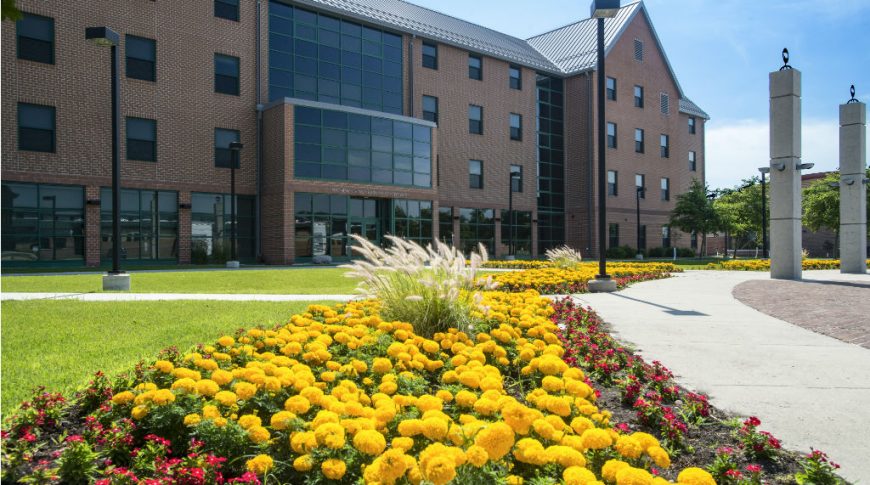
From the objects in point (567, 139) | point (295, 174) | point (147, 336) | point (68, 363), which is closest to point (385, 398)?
point (68, 363)

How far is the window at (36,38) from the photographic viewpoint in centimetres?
2220

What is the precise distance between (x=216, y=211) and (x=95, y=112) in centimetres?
638

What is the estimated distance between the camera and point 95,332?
254 inches

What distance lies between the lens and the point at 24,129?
22234 millimetres

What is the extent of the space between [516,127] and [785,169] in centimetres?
2277

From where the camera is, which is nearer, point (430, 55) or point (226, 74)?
point (226, 74)

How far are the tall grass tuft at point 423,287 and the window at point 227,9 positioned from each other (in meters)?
25.2

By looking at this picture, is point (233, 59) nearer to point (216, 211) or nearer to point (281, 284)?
point (216, 211)

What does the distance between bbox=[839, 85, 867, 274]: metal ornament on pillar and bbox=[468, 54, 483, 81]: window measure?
69.6 feet

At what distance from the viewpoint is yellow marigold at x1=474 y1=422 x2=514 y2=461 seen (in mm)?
2273

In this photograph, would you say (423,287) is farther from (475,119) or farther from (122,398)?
(475,119)

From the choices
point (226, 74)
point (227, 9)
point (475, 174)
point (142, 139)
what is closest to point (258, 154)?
point (226, 74)

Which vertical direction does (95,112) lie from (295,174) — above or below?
above

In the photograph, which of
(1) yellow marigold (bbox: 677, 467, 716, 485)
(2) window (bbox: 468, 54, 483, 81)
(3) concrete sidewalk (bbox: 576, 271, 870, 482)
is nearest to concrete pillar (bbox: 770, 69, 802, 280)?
(3) concrete sidewalk (bbox: 576, 271, 870, 482)
